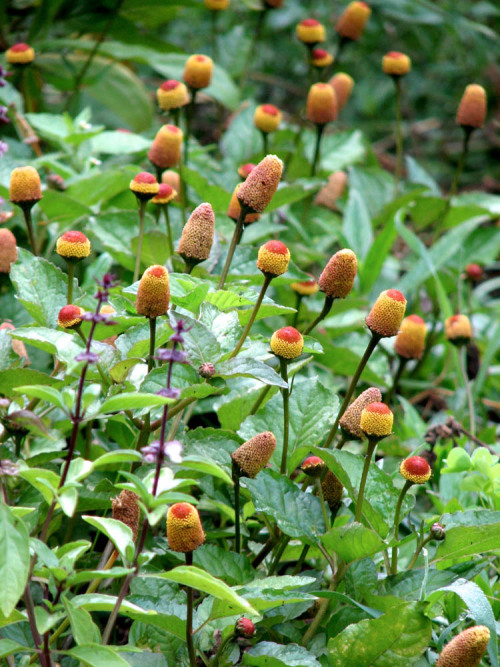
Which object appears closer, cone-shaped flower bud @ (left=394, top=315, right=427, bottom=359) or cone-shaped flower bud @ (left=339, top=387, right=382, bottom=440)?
cone-shaped flower bud @ (left=339, top=387, right=382, bottom=440)

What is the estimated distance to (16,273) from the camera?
996 millimetres

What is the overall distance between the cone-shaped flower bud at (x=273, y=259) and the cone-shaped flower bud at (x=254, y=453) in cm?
17

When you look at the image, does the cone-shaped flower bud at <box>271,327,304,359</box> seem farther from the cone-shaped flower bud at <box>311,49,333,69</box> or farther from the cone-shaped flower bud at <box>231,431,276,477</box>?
the cone-shaped flower bud at <box>311,49,333,69</box>

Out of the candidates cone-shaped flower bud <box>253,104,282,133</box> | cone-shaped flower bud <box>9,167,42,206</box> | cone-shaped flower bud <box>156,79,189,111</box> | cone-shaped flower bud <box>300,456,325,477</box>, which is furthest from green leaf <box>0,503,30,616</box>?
cone-shaped flower bud <box>253,104,282,133</box>

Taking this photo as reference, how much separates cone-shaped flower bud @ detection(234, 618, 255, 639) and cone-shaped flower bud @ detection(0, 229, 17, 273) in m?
0.56

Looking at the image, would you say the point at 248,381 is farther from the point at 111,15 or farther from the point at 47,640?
the point at 111,15

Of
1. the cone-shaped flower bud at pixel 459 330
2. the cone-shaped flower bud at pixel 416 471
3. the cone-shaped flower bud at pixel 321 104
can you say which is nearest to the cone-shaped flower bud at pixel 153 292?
the cone-shaped flower bud at pixel 416 471

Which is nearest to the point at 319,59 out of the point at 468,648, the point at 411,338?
the point at 411,338

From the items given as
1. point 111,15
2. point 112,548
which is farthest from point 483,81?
point 112,548

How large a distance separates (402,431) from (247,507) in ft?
1.71

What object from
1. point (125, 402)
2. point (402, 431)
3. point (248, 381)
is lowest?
point (402, 431)

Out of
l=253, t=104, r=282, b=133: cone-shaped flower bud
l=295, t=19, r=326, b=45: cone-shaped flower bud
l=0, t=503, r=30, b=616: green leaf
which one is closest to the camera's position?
l=0, t=503, r=30, b=616: green leaf

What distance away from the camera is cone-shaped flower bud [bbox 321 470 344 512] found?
3.13 feet

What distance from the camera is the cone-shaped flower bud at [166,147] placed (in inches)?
46.9
